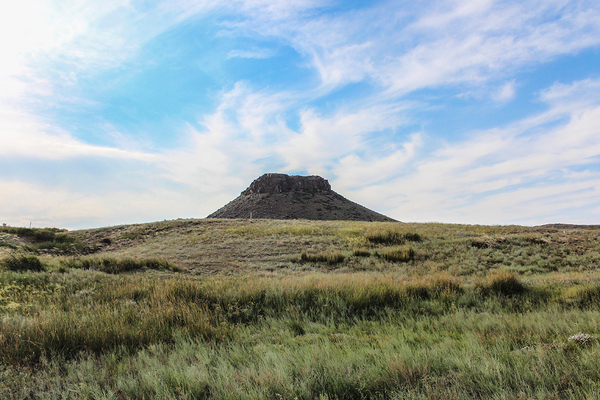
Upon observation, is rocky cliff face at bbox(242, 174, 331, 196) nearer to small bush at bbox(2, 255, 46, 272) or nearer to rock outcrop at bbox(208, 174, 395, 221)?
rock outcrop at bbox(208, 174, 395, 221)

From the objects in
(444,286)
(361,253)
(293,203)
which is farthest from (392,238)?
(293,203)

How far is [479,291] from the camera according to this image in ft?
27.2

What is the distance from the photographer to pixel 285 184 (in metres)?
106

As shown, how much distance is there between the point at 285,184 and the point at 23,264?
9406cm

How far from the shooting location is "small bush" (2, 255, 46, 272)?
1248 centimetres

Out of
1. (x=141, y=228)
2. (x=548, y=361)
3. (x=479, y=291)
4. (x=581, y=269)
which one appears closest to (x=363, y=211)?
(x=141, y=228)

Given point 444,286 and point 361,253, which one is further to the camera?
point 361,253

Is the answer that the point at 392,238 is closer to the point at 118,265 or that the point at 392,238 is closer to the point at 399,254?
the point at 399,254

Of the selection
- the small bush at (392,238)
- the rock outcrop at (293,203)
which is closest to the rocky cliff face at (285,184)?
the rock outcrop at (293,203)

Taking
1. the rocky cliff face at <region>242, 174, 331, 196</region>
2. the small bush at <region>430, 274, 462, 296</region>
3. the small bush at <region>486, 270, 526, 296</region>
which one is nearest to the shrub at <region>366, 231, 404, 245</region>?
the small bush at <region>486, 270, 526, 296</region>

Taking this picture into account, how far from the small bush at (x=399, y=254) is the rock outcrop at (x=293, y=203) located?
64568 mm

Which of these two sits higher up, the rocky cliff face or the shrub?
the rocky cliff face

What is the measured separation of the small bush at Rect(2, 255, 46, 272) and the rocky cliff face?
8993 cm

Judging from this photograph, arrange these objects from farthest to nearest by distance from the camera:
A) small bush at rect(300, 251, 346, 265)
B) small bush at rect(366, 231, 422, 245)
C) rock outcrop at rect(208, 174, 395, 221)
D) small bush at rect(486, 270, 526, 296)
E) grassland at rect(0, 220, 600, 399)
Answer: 1. rock outcrop at rect(208, 174, 395, 221)
2. small bush at rect(366, 231, 422, 245)
3. small bush at rect(300, 251, 346, 265)
4. small bush at rect(486, 270, 526, 296)
5. grassland at rect(0, 220, 600, 399)
